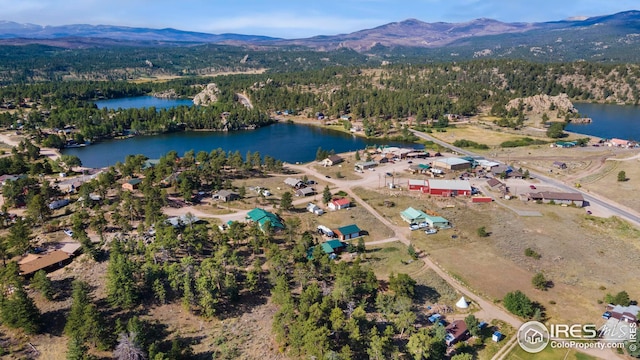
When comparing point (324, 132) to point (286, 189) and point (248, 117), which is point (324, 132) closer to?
point (248, 117)

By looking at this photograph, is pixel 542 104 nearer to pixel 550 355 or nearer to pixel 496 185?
pixel 496 185

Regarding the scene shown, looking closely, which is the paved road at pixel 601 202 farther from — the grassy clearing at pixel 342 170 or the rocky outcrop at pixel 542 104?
the rocky outcrop at pixel 542 104

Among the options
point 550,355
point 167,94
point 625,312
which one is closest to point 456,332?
point 550,355

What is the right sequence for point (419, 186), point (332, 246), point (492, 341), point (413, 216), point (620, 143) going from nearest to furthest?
point (492, 341)
point (332, 246)
point (413, 216)
point (419, 186)
point (620, 143)

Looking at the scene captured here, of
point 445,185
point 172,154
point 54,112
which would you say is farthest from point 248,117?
point 445,185

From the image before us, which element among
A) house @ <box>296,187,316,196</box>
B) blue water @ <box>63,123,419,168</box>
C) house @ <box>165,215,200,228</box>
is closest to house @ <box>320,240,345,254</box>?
house @ <box>165,215,200,228</box>

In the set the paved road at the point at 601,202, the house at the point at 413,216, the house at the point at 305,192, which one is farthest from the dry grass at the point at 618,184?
the house at the point at 305,192

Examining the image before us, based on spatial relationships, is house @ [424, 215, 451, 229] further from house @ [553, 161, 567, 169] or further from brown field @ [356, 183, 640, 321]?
house @ [553, 161, 567, 169]
